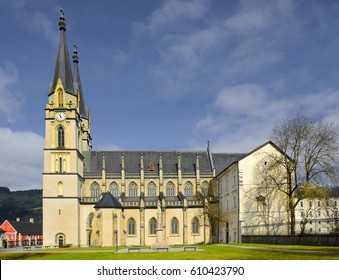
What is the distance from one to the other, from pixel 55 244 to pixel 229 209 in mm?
28229

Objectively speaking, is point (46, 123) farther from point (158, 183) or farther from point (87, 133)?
point (158, 183)

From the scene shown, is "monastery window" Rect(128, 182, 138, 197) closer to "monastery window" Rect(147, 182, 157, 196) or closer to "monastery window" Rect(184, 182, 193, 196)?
"monastery window" Rect(147, 182, 157, 196)

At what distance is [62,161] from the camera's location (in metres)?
71.1

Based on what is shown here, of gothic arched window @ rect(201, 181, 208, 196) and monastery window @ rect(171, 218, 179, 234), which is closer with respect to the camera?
monastery window @ rect(171, 218, 179, 234)

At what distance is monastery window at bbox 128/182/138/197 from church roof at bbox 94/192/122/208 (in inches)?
308

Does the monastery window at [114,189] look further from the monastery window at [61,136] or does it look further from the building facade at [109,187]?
the monastery window at [61,136]

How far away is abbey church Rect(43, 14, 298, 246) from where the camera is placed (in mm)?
68688

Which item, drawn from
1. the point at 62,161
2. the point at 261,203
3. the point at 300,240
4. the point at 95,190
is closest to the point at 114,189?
the point at 95,190

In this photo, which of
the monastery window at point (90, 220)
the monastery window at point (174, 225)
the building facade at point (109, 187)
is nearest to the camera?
the building facade at point (109, 187)

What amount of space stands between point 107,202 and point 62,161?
10391mm

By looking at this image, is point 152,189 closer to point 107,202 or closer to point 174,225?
point 174,225

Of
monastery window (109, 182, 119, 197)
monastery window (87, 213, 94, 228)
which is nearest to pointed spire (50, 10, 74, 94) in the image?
monastery window (109, 182, 119, 197)

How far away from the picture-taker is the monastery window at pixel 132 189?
78.1 metres

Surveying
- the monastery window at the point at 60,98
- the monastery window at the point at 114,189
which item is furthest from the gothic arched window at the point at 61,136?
the monastery window at the point at 114,189
